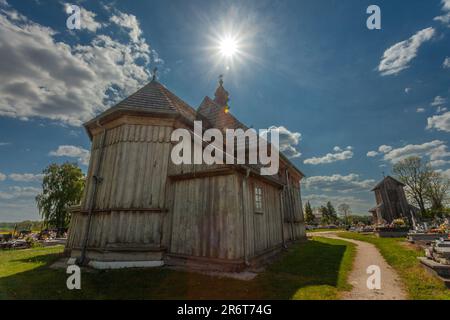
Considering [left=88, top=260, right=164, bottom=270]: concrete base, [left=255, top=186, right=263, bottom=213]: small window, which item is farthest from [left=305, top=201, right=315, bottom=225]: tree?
[left=88, top=260, right=164, bottom=270]: concrete base

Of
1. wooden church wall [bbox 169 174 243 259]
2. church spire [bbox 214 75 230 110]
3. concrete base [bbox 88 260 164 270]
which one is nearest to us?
wooden church wall [bbox 169 174 243 259]

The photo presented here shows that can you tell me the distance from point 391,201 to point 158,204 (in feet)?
138

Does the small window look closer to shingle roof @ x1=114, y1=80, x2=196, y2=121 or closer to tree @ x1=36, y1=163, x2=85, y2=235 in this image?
shingle roof @ x1=114, y1=80, x2=196, y2=121

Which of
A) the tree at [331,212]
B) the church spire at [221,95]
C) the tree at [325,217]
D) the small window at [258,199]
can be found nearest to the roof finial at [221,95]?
the church spire at [221,95]

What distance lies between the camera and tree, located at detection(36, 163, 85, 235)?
2897 centimetres

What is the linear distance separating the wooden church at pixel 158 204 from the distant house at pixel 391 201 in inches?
1411

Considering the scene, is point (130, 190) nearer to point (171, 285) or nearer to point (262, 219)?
point (171, 285)

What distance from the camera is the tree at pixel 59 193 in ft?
95.0

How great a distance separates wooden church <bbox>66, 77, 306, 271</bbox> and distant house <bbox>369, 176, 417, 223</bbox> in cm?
3584

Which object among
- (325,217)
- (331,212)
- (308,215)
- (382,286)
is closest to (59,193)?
(382,286)

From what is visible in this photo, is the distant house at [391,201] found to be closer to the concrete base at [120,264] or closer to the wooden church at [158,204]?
the wooden church at [158,204]

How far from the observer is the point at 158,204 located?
26.6 feet
